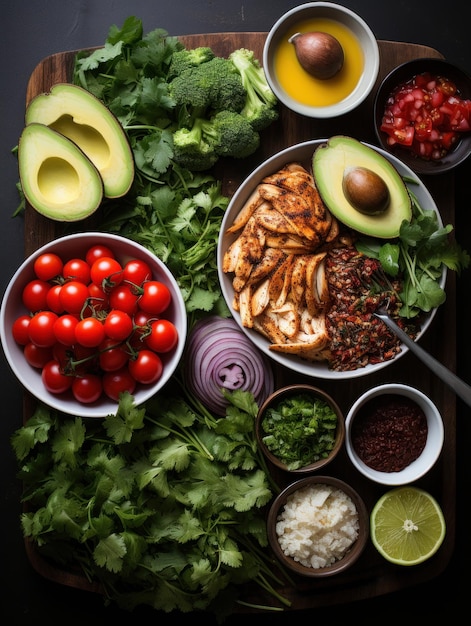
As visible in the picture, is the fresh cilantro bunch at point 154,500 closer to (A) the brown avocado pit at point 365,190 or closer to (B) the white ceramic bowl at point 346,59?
(A) the brown avocado pit at point 365,190

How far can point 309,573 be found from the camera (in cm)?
254

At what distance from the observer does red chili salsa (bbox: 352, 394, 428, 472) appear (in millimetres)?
2613

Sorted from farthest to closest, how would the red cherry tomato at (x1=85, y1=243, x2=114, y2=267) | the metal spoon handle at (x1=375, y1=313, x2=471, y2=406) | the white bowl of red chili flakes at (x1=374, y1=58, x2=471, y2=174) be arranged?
the white bowl of red chili flakes at (x1=374, y1=58, x2=471, y2=174) → the red cherry tomato at (x1=85, y1=243, x2=114, y2=267) → the metal spoon handle at (x1=375, y1=313, x2=471, y2=406)

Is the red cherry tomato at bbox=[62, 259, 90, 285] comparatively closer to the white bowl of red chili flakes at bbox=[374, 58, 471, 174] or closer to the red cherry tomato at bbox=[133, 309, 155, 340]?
the red cherry tomato at bbox=[133, 309, 155, 340]

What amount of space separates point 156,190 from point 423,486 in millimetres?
1648

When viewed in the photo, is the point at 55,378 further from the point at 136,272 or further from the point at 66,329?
the point at 136,272

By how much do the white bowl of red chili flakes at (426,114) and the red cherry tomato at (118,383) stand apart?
1369 mm

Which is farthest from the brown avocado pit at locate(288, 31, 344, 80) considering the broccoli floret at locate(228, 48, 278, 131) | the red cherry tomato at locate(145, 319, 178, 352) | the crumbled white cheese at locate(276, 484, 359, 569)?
the crumbled white cheese at locate(276, 484, 359, 569)

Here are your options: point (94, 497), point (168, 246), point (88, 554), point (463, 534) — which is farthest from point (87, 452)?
point (463, 534)

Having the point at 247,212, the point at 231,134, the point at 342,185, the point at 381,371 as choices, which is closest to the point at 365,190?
the point at 342,185

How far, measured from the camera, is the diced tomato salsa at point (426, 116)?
264 centimetres

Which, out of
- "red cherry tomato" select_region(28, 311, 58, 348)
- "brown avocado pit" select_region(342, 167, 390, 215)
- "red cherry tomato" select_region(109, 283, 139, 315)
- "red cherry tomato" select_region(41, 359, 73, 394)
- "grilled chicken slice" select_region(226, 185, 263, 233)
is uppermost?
"brown avocado pit" select_region(342, 167, 390, 215)

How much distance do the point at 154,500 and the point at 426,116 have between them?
73.5 inches

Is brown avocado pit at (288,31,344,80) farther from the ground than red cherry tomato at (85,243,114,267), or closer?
farther from the ground
